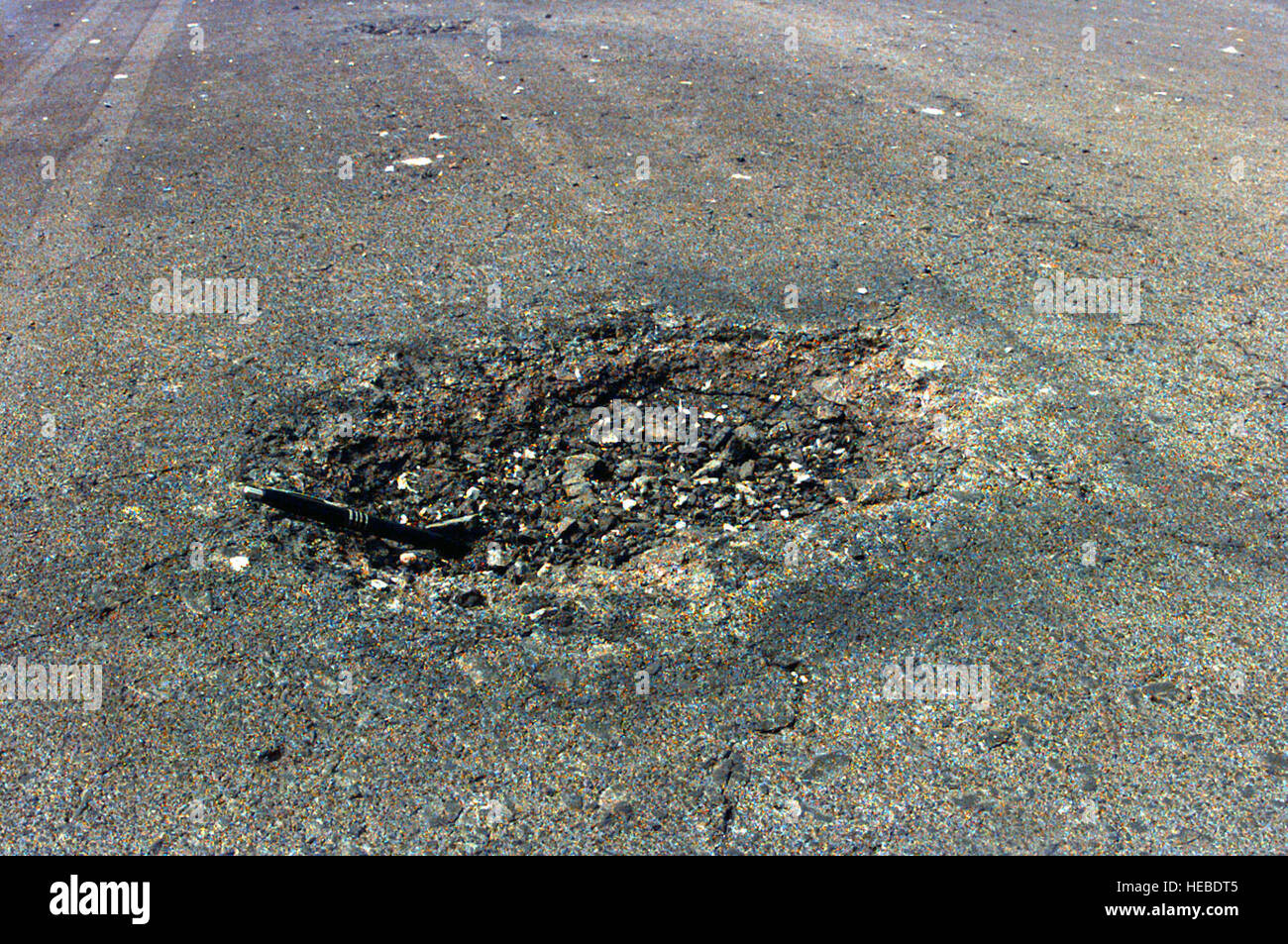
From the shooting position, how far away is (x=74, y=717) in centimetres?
274

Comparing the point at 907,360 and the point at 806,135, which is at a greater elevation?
the point at 806,135

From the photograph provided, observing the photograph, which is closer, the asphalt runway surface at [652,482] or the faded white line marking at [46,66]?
the asphalt runway surface at [652,482]

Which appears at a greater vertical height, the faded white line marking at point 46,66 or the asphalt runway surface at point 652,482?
the faded white line marking at point 46,66

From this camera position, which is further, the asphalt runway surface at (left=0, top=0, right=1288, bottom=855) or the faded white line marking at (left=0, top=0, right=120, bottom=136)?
the faded white line marking at (left=0, top=0, right=120, bottom=136)

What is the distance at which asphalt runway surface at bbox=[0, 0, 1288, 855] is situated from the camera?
8.39 feet

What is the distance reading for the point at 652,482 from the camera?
371 centimetres

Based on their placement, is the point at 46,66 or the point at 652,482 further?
the point at 46,66

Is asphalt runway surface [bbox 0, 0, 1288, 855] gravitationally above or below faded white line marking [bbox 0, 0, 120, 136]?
below

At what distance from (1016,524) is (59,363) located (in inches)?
154

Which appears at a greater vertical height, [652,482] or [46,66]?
[46,66]

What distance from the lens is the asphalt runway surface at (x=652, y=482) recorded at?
256 centimetres

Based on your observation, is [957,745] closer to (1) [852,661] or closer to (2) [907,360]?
(1) [852,661]
